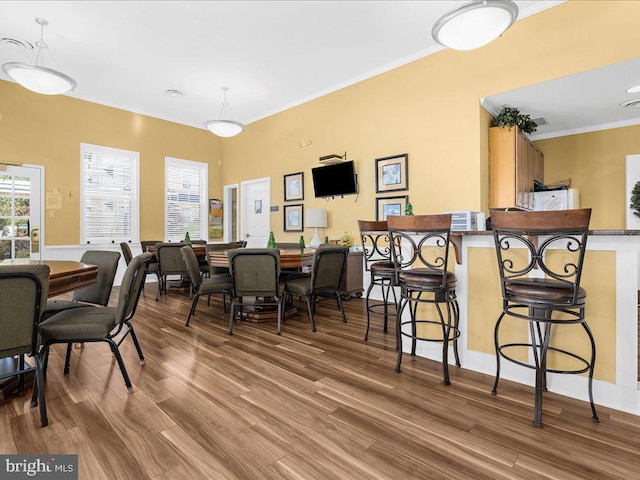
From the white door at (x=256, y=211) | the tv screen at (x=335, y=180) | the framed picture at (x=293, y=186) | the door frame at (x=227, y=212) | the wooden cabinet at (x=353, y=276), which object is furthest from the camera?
the door frame at (x=227, y=212)

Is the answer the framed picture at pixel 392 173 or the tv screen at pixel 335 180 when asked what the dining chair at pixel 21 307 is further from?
the tv screen at pixel 335 180

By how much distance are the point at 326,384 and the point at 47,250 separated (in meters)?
5.72

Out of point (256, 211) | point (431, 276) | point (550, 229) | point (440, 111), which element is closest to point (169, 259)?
point (256, 211)

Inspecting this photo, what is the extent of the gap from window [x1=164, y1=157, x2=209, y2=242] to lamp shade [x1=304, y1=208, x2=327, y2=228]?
130 inches

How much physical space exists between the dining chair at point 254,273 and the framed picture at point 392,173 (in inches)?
93.6

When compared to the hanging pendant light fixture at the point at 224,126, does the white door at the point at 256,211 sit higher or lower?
lower

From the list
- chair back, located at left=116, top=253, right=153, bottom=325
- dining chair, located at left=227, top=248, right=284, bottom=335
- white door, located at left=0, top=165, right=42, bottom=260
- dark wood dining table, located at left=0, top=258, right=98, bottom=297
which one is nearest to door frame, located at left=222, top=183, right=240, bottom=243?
white door, located at left=0, top=165, right=42, bottom=260

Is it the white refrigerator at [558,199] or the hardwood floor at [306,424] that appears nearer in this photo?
the hardwood floor at [306,424]

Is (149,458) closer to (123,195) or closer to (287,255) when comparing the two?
(287,255)

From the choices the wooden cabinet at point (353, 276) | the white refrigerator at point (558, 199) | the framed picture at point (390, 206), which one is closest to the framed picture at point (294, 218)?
the wooden cabinet at point (353, 276)

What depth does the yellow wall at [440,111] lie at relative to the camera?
10.7 ft

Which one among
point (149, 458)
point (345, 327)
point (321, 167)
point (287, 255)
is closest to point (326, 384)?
point (149, 458)

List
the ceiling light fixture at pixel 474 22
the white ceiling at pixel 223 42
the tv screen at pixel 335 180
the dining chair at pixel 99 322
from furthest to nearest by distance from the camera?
the tv screen at pixel 335 180
the white ceiling at pixel 223 42
the ceiling light fixture at pixel 474 22
the dining chair at pixel 99 322

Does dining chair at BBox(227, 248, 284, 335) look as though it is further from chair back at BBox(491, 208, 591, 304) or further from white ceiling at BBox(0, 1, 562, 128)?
white ceiling at BBox(0, 1, 562, 128)
